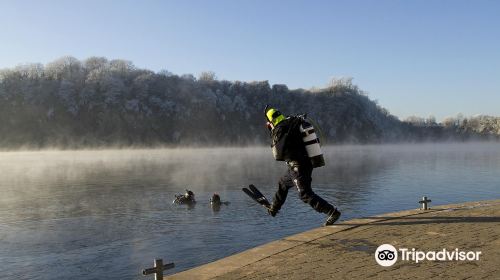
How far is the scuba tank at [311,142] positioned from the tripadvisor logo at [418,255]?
2.55 metres

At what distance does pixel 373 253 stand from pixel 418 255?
2.41ft

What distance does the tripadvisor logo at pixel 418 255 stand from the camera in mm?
7473

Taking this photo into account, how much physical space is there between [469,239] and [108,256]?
955cm

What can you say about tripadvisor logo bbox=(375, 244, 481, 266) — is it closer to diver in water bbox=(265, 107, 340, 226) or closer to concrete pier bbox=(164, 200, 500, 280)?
concrete pier bbox=(164, 200, 500, 280)

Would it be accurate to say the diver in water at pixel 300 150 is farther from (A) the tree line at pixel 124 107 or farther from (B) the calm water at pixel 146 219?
(A) the tree line at pixel 124 107

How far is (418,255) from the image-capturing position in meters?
7.73

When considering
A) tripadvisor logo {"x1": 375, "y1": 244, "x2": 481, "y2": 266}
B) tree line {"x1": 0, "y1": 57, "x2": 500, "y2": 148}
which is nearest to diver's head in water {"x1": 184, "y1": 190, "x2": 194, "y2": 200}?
tripadvisor logo {"x1": 375, "y1": 244, "x2": 481, "y2": 266}

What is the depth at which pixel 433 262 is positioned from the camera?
7.34m

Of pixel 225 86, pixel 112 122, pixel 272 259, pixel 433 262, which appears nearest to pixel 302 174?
pixel 272 259

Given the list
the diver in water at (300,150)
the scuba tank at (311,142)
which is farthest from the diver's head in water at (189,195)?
the scuba tank at (311,142)

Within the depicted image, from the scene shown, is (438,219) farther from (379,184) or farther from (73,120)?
(73,120)

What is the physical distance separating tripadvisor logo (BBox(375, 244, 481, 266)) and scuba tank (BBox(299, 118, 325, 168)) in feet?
8.36

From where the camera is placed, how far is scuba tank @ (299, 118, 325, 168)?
32.4ft

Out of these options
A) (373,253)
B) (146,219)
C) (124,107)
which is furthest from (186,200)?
(124,107)
